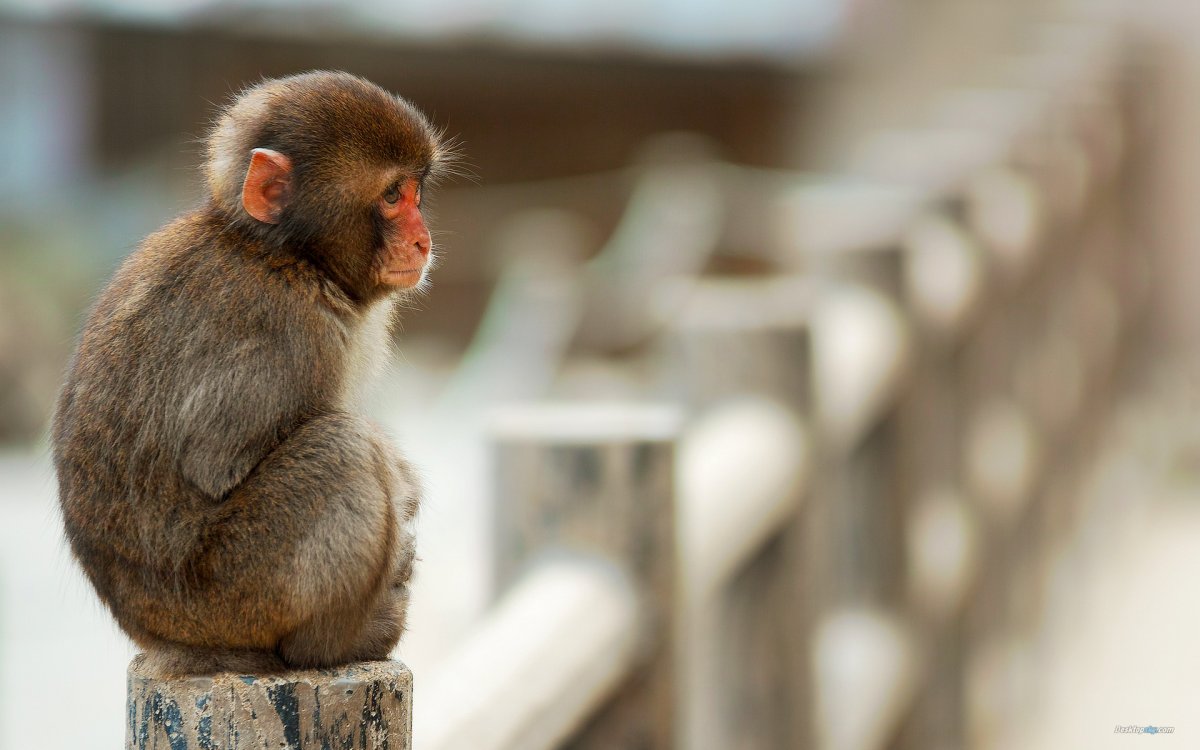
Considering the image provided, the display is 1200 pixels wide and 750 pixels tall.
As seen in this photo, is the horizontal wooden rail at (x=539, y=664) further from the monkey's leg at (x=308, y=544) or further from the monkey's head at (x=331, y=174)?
the monkey's head at (x=331, y=174)

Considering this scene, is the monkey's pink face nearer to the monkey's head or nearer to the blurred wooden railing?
the monkey's head

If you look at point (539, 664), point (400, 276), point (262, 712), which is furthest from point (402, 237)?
point (539, 664)

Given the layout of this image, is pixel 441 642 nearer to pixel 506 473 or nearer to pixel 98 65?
pixel 506 473

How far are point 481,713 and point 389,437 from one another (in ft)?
1.45

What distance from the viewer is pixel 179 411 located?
135cm

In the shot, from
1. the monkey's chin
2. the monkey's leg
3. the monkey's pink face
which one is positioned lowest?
the monkey's leg

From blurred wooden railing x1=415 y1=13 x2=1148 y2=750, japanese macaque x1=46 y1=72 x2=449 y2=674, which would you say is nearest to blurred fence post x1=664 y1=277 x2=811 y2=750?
blurred wooden railing x1=415 y1=13 x2=1148 y2=750

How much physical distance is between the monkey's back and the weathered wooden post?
122 mm

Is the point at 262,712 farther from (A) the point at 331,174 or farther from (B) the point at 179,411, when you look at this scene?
(A) the point at 331,174

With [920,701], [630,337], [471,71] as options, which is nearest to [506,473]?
[920,701]

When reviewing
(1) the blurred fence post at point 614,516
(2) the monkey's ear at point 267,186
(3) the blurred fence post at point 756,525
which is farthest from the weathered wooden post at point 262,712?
(3) the blurred fence post at point 756,525

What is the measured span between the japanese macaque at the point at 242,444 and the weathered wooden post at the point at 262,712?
0.29ft

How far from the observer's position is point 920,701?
365 cm

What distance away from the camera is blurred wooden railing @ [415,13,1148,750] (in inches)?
83.5
